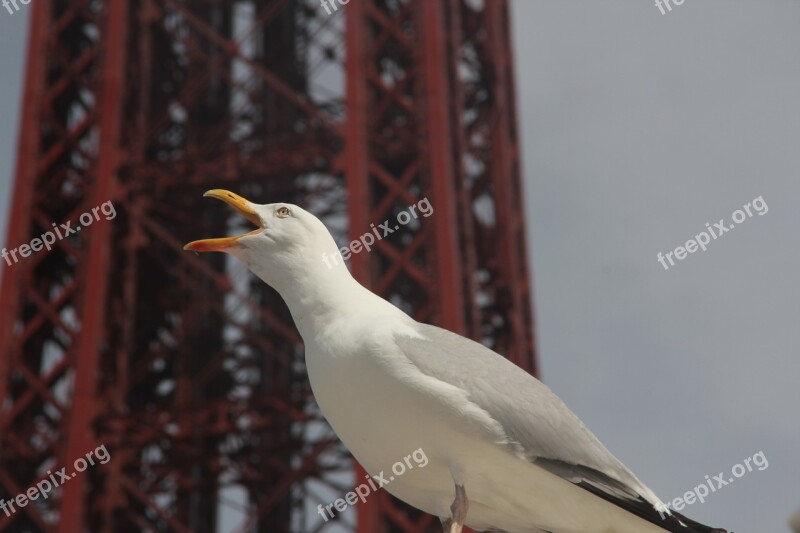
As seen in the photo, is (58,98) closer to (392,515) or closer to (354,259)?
(354,259)

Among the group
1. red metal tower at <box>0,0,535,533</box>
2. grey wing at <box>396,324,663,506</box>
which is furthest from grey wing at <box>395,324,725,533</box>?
red metal tower at <box>0,0,535,533</box>

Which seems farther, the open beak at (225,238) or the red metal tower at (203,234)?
the red metal tower at (203,234)

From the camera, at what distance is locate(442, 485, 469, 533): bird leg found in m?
4.94

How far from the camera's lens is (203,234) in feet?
55.5

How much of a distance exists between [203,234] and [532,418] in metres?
12.1

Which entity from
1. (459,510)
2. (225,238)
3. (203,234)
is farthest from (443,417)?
(203,234)

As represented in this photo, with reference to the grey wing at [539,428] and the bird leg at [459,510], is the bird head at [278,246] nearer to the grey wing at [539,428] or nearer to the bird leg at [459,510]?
the grey wing at [539,428]

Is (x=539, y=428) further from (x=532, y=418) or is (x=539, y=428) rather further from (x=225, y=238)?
(x=225, y=238)

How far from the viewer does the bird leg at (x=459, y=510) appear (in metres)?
4.94

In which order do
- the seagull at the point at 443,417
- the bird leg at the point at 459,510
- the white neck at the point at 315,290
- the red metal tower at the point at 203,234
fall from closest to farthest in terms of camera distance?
the bird leg at the point at 459,510 < the seagull at the point at 443,417 < the white neck at the point at 315,290 < the red metal tower at the point at 203,234

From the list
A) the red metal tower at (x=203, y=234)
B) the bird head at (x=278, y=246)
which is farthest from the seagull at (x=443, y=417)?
the red metal tower at (x=203, y=234)

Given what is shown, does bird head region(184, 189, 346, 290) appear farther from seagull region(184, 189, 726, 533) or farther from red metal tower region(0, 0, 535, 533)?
red metal tower region(0, 0, 535, 533)

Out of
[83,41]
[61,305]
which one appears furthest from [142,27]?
[61,305]

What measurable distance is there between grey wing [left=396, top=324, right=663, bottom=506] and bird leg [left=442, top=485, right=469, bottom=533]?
263mm
